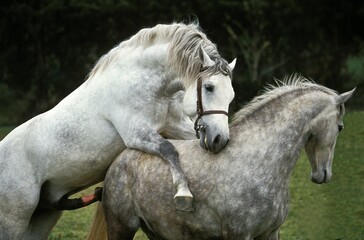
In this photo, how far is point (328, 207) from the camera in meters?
8.84

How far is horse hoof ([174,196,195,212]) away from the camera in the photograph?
5805mm

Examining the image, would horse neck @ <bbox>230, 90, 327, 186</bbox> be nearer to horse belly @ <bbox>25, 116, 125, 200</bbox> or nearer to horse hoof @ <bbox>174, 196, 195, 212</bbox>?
horse hoof @ <bbox>174, 196, 195, 212</bbox>

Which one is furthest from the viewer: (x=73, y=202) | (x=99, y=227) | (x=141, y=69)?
(x=99, y=227)

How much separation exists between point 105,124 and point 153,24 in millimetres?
10529

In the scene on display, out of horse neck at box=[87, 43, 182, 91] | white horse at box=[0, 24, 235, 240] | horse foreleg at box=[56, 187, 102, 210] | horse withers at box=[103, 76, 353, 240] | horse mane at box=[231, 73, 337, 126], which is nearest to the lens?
horse withers at box=[103, 76, 353, 240]

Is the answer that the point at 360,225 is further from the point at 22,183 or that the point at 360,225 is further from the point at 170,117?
the point at 22,183


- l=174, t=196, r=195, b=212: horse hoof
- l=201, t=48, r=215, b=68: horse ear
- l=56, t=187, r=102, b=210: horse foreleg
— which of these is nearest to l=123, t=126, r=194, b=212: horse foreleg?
l=174, t=196, r=195, b=212: horse hoof

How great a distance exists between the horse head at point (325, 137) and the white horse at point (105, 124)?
0.87 metres

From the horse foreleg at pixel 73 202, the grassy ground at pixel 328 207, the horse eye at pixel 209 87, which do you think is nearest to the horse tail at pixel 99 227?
the horse foreleg at pixel 73 202

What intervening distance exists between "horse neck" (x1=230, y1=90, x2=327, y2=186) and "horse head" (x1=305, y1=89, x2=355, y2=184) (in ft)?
0.20

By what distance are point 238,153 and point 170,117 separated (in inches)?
50.0

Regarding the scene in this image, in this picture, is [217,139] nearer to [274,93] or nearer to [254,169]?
[254,169]

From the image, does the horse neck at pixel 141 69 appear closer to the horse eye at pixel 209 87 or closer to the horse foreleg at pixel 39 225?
the horse eye at pixel 209 87

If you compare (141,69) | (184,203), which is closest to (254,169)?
(184,203)
